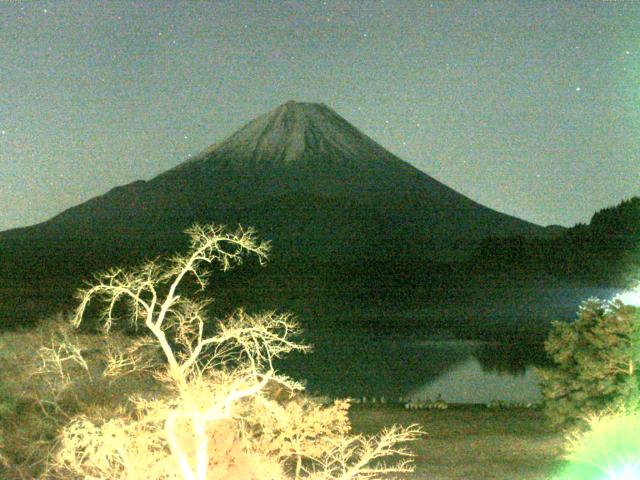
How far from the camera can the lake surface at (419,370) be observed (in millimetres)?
30969

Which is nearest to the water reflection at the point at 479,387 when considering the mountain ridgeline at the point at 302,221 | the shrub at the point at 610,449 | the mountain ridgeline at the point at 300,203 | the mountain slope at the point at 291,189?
the shrub at the point at 610,449

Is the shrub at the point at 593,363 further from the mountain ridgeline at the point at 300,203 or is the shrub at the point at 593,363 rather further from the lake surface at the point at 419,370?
the mountain ridgeline at the point at 300,203

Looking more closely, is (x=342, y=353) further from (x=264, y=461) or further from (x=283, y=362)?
(x=264, y=461)

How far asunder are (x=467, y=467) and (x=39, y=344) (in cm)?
865

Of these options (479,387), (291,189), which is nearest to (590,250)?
(479,387)

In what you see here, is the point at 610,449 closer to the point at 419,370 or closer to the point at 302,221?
the point at 419,370

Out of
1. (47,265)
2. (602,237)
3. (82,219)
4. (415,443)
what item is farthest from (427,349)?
(82,219)

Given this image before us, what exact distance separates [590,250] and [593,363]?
55.0 m

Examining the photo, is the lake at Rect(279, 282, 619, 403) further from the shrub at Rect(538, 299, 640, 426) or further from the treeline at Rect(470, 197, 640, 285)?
the shrub at Rect(538, 299, 640, 426)

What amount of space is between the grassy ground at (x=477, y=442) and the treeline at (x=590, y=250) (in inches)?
1342

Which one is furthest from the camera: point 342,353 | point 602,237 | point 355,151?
point 355,151

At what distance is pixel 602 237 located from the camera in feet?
219

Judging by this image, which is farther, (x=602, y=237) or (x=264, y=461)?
(x=602, y=237)

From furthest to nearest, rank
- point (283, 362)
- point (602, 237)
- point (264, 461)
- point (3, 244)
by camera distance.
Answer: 1. point (3, 244)
2. point (602, 237)
3. point (283, 362)
4. point (264, 461)
